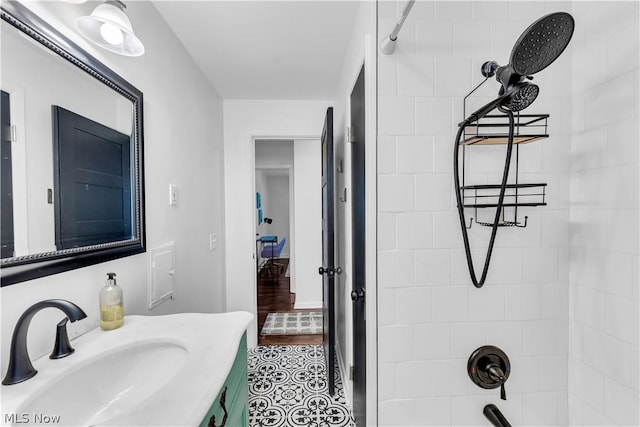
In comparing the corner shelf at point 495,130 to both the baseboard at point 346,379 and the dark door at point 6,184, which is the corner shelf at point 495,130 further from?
the baseboard at point 346,379

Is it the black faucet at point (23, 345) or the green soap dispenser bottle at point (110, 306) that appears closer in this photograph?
the black faucet at point (23, 345)

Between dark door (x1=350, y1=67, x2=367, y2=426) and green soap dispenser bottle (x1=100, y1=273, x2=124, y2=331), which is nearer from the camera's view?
green soap dispenser bottle (x1=100, y1=273, x2=124, y2=331)

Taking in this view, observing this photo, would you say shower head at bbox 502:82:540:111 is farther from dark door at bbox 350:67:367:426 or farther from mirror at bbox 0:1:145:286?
mirror at bbox 0:1:145:286

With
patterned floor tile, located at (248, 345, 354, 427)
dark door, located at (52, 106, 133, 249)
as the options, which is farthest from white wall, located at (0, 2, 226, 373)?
patterned floor tile, located at (248, 345, 354, 427)

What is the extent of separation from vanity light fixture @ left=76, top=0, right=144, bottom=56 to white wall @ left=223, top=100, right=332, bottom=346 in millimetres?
1563

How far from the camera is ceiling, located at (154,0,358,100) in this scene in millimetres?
1407

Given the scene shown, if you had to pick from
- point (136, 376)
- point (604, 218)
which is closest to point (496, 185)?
point (604, 218)

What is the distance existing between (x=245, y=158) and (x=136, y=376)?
194cm

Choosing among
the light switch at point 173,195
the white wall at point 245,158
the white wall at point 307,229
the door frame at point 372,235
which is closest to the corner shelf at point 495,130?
the door frame at point 372,235

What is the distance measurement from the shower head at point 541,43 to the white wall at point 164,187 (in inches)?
49.5

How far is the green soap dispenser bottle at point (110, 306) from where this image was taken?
3.18 ft

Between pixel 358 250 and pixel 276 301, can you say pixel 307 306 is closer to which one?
pixel 276 301

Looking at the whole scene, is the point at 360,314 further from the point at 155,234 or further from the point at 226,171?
the point at 226,171

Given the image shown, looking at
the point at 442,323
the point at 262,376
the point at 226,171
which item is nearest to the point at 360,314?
the point at 442,323
